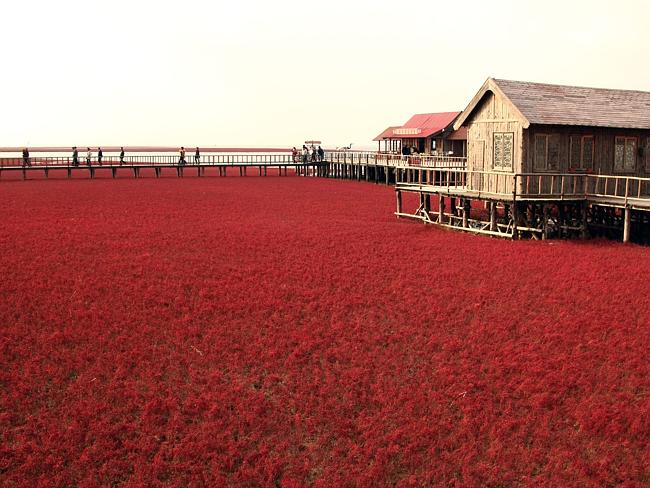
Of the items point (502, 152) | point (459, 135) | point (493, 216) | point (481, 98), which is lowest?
point (493, 216)

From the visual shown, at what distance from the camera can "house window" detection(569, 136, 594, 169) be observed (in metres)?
26.1

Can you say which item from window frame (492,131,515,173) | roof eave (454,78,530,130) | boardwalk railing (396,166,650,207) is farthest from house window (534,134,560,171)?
roof eave (454,78,530,130)

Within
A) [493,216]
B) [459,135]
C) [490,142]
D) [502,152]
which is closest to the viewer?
[493,216]

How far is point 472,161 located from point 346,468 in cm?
2007

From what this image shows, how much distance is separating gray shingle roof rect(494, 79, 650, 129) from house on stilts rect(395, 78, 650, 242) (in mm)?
46

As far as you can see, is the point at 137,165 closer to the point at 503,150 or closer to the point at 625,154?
the point at 503,150

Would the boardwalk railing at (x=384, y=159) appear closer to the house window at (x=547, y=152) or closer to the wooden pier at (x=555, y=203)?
the wooden pier at (x=555, y=203)

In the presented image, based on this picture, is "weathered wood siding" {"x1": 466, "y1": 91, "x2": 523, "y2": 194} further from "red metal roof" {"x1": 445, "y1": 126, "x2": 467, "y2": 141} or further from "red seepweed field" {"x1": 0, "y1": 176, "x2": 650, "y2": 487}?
"red metal roof" {"x1": 445, "y1": 126, "x2": 467, "y2": 141}

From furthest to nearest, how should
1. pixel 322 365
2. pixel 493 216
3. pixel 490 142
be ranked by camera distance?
1. pixel 490 142
2. pixel 493 216
3. pixel 322 365

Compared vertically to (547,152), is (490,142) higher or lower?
higher

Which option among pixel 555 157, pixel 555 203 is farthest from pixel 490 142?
pixel 555 203

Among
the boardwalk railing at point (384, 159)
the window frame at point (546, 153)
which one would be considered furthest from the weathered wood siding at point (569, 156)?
the boardwalk railing at point (384, 159)

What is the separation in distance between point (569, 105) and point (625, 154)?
3.03 meters

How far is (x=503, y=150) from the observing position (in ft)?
87.7
